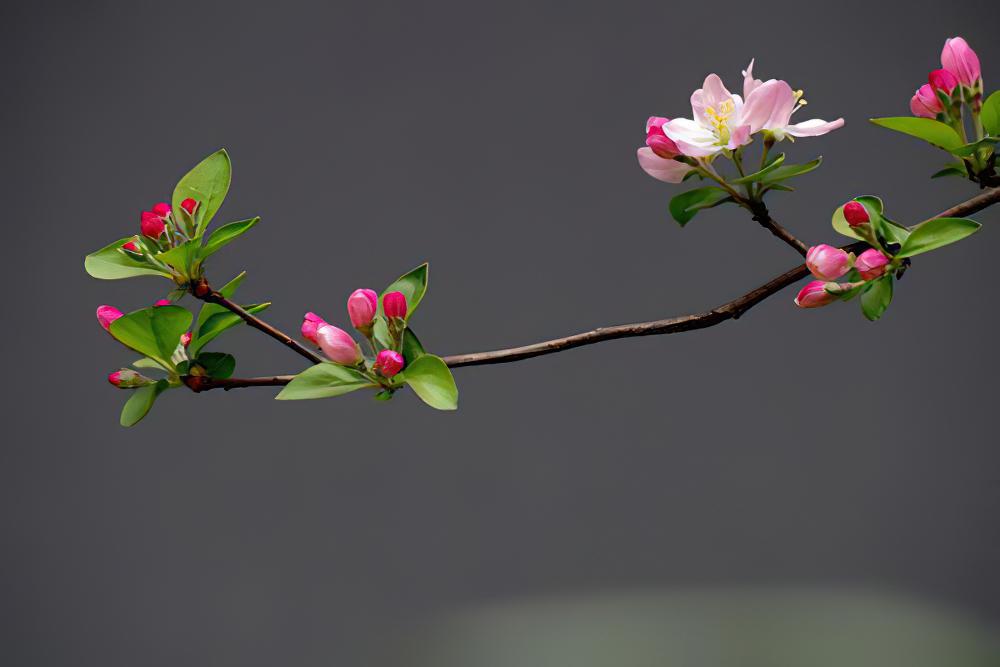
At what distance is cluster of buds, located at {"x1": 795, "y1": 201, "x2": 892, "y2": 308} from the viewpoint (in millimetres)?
739

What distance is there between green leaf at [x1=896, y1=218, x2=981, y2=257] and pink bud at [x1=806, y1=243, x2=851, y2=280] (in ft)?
0.16

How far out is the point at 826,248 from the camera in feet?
2.43

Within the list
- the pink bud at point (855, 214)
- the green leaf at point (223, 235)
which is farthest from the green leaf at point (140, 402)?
the pink bud at point (855, 214)

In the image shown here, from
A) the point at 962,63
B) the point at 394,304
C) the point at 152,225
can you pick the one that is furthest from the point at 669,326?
the point at 152,225

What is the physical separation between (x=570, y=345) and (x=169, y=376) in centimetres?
37

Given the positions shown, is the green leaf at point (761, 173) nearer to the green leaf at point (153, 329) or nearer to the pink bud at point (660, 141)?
the pink bud at point (660, 141)

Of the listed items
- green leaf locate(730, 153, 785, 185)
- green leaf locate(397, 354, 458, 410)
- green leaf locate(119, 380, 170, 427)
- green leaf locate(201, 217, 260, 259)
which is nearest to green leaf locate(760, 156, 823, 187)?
green leaf locate(730, 153, 785, 185)

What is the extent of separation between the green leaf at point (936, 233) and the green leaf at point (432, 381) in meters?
0.37

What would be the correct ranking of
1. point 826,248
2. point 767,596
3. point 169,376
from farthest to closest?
point 767,596 < point 169,376 < point 826,248

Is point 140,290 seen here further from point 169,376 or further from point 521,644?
point 169,376

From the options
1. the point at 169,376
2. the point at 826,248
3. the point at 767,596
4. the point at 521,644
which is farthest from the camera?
the point at 767,596

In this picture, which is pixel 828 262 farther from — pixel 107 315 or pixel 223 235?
pixel 107 315

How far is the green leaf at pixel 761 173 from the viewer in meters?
0.76

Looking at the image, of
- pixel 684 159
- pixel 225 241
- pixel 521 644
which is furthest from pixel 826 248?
pixel 521 644
